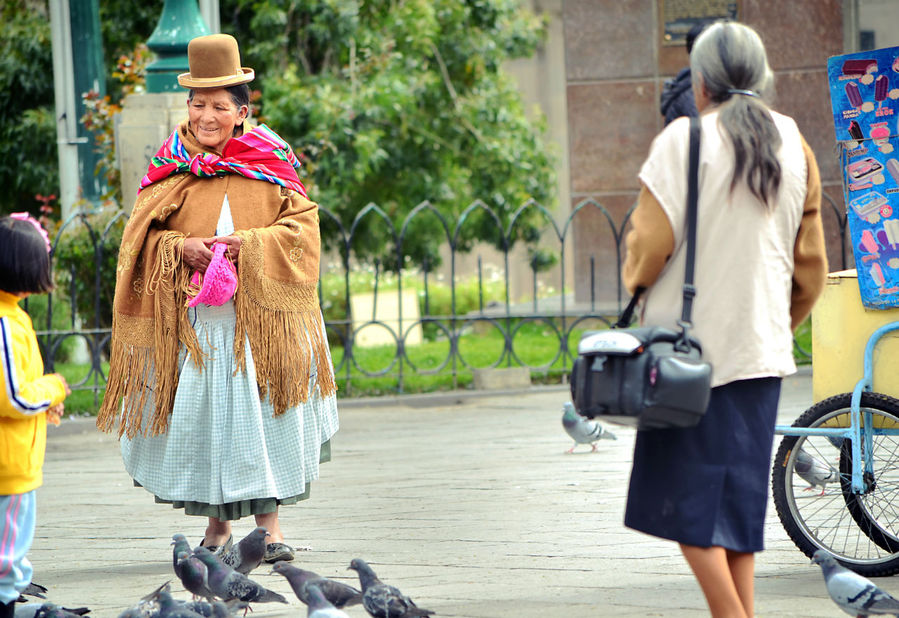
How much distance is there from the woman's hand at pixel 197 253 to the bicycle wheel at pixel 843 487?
6.92 feet

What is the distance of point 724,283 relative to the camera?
10.4 feet

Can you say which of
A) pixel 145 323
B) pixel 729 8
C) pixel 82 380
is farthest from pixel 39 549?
pixel 729 8

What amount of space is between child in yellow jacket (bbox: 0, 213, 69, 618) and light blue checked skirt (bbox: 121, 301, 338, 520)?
3.47 ft

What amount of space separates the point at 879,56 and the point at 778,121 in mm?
1193

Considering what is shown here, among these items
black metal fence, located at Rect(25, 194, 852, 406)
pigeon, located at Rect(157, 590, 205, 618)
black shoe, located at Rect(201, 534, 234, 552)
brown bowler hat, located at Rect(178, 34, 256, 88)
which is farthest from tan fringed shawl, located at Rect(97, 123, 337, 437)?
black metal fence, located at Rect(25, 194, 852, 406)

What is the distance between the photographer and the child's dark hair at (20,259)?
3.46m

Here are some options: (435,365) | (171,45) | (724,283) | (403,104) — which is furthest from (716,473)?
(403,104)

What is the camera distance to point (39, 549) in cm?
518

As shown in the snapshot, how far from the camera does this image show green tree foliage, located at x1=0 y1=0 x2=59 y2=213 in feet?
53.0

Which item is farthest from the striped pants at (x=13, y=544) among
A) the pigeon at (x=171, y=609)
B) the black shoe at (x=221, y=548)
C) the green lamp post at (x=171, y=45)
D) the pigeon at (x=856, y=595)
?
the green lamp post at (x=171, y=45)

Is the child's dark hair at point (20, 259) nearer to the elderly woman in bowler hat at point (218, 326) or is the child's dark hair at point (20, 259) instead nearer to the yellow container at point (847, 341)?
the elderly woman in bowler hat at point (218, 326)

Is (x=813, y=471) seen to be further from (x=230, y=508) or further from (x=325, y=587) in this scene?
(x=230, y=508)

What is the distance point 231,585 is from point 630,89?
8.46 meters

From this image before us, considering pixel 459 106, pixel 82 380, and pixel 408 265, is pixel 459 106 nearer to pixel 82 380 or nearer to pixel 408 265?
pixel 408 265
